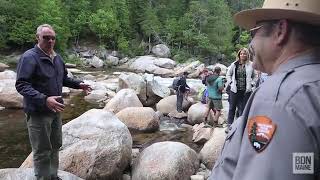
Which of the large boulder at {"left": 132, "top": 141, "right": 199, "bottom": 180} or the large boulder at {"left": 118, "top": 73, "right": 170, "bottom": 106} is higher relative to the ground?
the large boulder at {"left": 132, "top": 141, "right": 199, "bottom": 180}

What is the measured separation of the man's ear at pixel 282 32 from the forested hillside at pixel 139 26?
1895 inches

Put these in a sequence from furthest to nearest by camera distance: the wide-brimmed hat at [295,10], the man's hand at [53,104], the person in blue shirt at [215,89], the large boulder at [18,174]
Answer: the person in blue shirt at [215,89], the large boulder at [18,174], the man's hand at [53,104], the wide-brimmed hat at [295,10]

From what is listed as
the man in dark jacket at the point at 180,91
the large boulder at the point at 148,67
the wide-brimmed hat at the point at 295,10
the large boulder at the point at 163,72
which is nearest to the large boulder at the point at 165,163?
the wide-brimmed hat at the point at 295,10

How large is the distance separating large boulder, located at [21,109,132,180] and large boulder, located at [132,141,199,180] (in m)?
0.33

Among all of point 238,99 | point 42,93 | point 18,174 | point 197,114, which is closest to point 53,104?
point 42,93

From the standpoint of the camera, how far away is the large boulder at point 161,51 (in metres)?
52.2

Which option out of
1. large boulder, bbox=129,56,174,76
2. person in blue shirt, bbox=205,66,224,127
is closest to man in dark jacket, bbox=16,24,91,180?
person in blue shirt, bbox=205,66,224,127

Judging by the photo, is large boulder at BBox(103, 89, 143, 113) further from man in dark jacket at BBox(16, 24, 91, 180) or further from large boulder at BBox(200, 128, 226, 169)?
man in dark jacket at BBox(16, 24, 91, 180)

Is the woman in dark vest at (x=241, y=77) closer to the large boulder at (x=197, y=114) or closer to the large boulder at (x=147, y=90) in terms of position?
the large boulder at (x=197, y=114)

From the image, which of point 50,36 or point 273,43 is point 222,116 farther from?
point 273,43

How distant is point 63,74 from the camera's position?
5316 mm

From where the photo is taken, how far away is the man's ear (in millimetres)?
1434

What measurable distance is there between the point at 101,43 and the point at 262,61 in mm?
55312

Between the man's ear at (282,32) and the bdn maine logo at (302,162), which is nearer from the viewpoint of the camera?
the bdn maine logo at (302,162)
